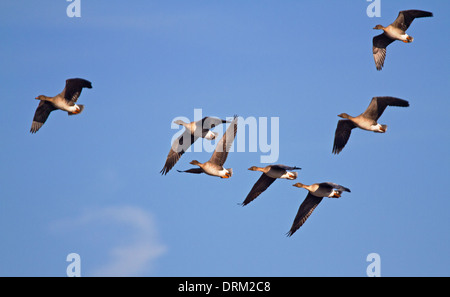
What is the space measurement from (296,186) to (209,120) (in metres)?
3.99

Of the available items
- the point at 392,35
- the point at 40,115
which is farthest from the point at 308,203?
the point at 40,115

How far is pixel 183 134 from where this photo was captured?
28.6m

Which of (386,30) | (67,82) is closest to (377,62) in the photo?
(386,30)

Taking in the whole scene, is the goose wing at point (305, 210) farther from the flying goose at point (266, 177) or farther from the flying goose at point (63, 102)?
the flying goose at point (63, 102)

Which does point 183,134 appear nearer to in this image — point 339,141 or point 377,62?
point 339,141

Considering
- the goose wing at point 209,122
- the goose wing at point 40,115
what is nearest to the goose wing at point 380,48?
the goose wing at point 209,122

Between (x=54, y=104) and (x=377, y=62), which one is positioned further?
(x=377, y=62)

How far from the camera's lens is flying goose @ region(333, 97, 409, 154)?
27297 mm

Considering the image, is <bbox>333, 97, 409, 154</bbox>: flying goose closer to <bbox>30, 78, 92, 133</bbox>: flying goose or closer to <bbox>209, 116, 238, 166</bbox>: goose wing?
<bbox>209, 116, 238, 166</bbox>: goose wing

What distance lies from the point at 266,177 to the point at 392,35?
7.31m

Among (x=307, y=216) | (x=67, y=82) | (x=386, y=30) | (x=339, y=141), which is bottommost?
(x=307, y=216)

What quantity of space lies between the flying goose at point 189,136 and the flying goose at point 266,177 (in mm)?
2213

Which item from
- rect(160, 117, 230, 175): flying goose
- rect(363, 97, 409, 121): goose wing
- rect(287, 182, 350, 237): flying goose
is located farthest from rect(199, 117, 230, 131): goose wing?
rect(363, 97, 409, 121): goose wing

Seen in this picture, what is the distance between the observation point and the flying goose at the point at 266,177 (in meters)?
27.5
